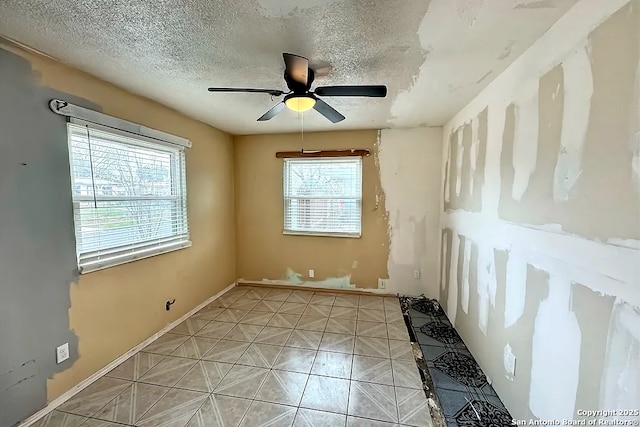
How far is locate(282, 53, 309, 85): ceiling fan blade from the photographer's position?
1.57m

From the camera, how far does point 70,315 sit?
2.02m

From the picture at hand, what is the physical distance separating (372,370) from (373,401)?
1.16 ft

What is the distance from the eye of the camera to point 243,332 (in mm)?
2932

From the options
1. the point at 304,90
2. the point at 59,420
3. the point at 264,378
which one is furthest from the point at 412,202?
the point at 59,420

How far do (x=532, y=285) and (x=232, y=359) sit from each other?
7.65 ft

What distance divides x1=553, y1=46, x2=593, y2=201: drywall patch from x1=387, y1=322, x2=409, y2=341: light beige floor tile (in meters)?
1.98

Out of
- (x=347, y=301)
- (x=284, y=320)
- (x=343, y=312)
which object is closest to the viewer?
(x=284, y=320)

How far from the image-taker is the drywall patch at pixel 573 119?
49.0 inches

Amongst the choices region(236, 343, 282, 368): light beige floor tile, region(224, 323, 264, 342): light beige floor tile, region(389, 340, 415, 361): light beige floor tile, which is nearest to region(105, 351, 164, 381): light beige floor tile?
region(224, 323, 264, 342): light beige floor tile

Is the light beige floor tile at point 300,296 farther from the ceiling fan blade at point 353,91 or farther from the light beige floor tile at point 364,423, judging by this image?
the ceiling fan blade at point 353,91

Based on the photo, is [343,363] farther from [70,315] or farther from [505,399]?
[70,315]

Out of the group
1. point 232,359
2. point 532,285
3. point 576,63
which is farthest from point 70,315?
point 576,63

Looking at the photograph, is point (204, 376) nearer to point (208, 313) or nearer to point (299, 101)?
point (208, 313)

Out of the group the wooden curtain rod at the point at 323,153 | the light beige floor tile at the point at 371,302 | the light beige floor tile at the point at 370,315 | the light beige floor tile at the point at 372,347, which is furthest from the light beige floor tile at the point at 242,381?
the wooden curtain rod at the point at 323,153
